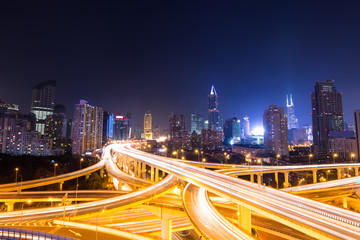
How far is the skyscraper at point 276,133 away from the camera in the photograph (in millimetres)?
100081

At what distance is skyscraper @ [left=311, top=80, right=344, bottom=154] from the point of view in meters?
106

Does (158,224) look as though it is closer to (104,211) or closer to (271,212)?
(104,211)

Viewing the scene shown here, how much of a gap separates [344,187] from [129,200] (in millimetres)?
24350

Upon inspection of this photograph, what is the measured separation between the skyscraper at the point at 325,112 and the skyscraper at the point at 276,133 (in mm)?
14593

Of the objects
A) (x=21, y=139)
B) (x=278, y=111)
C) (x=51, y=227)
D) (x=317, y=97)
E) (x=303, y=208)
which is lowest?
(x=51, y=227)

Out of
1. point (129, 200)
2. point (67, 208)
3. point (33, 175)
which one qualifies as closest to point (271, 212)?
point (129, 200)

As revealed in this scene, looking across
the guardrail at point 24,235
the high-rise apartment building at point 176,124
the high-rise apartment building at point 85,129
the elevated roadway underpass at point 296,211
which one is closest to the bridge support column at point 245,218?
the elevated roadway underpass at point 296,211

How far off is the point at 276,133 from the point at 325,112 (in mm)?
31817

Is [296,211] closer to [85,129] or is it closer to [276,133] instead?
[85,129]

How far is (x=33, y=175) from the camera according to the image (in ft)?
137

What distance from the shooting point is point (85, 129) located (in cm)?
8756

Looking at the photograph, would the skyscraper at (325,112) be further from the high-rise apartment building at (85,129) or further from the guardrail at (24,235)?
the guardrail at (24,235)

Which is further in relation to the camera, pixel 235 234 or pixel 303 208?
pixel 303 208

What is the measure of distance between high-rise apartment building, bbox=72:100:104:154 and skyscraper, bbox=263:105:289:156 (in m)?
82.5
